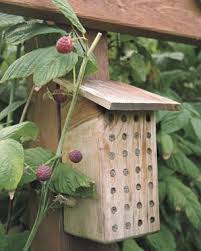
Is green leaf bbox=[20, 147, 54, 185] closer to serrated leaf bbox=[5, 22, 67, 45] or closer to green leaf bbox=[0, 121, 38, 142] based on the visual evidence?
green leaf bbox=[0, 121, 38, 142]

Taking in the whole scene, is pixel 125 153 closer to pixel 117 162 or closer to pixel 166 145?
pixel 117 162

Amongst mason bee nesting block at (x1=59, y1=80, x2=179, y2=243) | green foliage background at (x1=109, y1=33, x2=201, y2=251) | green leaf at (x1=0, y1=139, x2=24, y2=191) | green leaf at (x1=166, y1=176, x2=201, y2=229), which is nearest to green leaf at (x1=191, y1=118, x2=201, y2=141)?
green foliage background at (x1=109, y1=33, x2=201, y2=251)

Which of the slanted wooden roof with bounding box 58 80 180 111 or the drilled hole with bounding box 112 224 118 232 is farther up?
the slanted wooden roof with bounding box 58 80 180 111

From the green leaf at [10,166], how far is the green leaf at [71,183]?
0.51 feet

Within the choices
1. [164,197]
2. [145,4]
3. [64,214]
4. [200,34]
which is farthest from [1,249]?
[200,34]

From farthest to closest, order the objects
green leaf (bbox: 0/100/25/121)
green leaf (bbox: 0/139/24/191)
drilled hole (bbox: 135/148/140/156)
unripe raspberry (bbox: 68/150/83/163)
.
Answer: green leaf (bbox: 0/100/25/121) → drilled hole (bbox: 135/148/140/156) → unripe raspberry (bbox: 68/150/83/163) → green leaf (bbox: 0/139/24/191)

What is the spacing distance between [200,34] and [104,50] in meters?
0.31

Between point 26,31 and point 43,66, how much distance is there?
151 millimetres

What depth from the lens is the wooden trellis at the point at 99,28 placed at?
116 cm

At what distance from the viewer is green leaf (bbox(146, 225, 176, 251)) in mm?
1386

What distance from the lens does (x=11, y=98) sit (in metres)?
1.34

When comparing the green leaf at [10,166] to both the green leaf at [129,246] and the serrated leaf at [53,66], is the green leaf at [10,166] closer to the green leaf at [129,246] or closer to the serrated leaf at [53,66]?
the serrated leaf at [53,66]

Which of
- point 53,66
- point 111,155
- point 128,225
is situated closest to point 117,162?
point 111,155

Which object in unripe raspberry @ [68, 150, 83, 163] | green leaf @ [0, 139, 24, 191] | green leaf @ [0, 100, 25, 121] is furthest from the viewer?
green leaf @ [0, 100, 25, 121]
